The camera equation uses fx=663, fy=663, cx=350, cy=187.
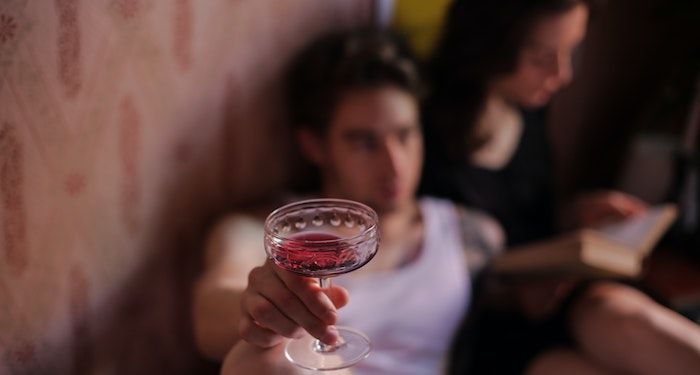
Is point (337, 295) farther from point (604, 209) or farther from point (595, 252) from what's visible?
point (604, 209)

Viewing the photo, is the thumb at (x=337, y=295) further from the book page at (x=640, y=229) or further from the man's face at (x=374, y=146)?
the book page at (x=640, y=229)

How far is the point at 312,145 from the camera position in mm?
1125

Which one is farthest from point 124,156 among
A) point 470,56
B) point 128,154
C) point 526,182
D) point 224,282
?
point 526,182

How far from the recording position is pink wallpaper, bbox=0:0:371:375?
0.74 meters

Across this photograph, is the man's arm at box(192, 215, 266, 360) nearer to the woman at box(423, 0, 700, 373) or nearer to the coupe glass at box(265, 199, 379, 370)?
the coupe glass at box(265, 199, 379, 370)

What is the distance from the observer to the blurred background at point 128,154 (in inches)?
29.3

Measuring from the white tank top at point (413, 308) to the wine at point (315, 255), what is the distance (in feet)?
1.06

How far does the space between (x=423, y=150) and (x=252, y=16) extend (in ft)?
1.43

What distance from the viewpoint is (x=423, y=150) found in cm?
128

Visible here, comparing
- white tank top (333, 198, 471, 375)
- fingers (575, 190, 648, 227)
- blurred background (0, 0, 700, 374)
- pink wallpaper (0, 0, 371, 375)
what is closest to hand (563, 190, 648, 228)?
fingers (575, 190, 648, 227)

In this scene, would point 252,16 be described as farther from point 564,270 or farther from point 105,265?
point 564,270

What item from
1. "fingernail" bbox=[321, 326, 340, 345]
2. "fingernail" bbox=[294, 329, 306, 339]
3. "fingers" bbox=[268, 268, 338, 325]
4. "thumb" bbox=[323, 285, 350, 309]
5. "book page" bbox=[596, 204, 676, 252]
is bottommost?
"book page" bbox=[596, 204, 676, 252]

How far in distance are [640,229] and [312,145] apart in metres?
0.61

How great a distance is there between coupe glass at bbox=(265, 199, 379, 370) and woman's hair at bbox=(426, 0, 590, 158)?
0.59 meters
